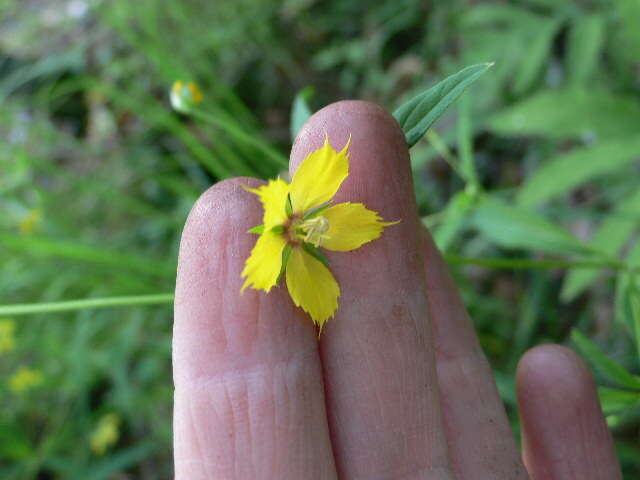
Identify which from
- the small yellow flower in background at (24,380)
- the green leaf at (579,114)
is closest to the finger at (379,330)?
the green leaf at (579,114)

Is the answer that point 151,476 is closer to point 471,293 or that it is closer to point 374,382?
point 471,293

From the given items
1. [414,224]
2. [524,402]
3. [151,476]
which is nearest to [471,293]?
[524,402]

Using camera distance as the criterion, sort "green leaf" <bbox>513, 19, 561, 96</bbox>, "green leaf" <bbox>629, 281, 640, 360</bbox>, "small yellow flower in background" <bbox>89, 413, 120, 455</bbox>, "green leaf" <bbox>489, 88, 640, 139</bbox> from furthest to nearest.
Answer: "small yellow flower in background" <bbox>89, 413, 120, 455</bbox> → "green leaf" <bbox>513, 19, 561, 96</bbox> → "green leaf" <bbox>489, 88, 640, 139</bbox> → "green leaf" <bbox>629, 281, 640, 360</bbox>

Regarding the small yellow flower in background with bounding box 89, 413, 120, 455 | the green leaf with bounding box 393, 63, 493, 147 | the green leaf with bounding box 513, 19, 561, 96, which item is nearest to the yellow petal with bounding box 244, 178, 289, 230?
the green leaf with bounding box 393, 63, 493, 147

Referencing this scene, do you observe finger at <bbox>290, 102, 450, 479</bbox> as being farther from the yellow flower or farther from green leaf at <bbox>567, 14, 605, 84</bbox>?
green leaf at <bbox>567, 14, 605, 84</bbox>

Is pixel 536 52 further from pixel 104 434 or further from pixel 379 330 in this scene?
pixel 104 434

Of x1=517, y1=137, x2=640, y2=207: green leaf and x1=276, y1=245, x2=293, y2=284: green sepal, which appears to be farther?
x1=517, y1=137, x2=640, y2=207: green leaf
